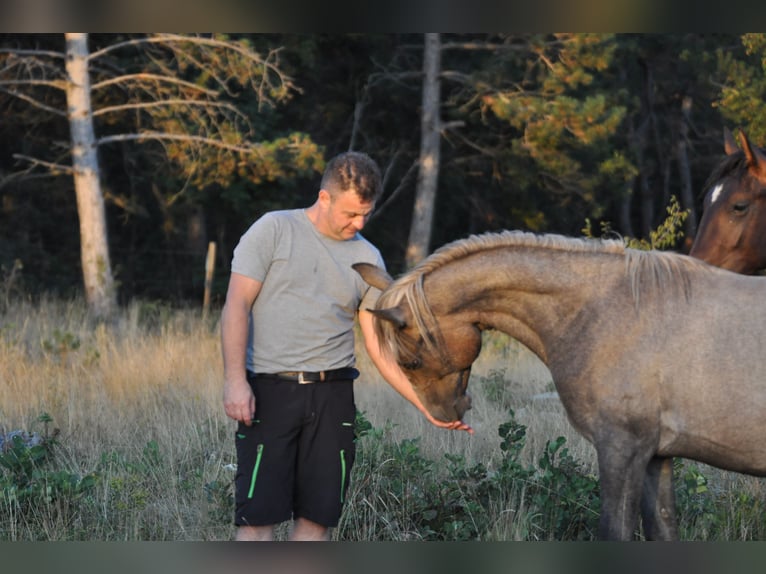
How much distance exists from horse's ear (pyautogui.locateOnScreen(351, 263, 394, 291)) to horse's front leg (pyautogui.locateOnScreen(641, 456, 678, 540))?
144 cm

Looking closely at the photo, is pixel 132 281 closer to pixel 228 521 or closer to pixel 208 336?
pixel 208 336

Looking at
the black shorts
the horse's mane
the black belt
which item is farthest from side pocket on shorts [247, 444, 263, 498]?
the horse's mane

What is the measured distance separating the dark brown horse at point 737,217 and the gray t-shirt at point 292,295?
9.85ft

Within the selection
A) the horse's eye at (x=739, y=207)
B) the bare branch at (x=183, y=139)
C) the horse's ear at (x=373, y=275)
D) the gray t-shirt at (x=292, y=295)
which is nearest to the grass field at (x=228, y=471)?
the gray t-shirt at (x=292, y=295)

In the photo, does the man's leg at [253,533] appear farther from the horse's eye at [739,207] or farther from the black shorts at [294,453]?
the horse's eye at [739,207]

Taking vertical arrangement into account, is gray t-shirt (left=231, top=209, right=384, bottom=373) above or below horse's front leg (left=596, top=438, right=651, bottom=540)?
above

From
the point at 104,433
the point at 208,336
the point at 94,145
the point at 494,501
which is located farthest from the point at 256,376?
the point at 94,145

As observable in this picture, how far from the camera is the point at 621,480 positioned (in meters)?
3.72

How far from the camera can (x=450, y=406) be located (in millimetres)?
4273

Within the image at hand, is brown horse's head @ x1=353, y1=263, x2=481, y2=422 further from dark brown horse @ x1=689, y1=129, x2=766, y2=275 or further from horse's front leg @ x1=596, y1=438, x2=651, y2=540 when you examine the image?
dark brown horse @ x1=689, y1=129, x2=766, y2=275

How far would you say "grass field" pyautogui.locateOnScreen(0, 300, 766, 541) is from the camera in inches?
208

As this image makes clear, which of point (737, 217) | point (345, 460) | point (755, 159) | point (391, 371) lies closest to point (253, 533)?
point (345, 460)

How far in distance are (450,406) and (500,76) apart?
604 inches

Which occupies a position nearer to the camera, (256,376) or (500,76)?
(256,376)
